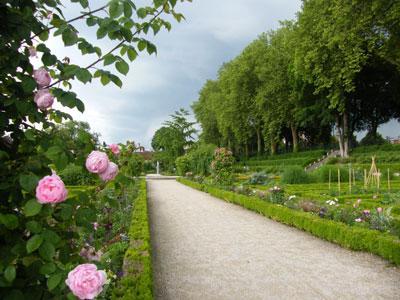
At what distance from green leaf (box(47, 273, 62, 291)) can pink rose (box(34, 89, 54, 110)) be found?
2.34 ft

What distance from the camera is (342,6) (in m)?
18.3

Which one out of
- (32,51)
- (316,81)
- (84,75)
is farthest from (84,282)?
(316,81)

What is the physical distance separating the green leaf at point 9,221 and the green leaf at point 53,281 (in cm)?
24

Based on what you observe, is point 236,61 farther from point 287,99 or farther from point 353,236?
point 353,236

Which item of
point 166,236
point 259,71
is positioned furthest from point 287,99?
point 166,236

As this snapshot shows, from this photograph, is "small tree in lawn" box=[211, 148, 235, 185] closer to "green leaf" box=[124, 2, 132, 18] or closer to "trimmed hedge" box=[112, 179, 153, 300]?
"trimmed hedge" box=[112, 179, 153, 300]

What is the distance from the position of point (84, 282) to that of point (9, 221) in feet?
1.21

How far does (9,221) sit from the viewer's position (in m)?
1.49

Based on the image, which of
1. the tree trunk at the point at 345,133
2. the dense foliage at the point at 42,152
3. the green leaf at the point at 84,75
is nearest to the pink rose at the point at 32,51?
the dense foliage at the point at 42,152

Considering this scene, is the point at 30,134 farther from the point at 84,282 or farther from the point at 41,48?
the point at 84,282

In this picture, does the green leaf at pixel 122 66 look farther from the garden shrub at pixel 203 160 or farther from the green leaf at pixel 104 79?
the garden shrub at pixel 203 160

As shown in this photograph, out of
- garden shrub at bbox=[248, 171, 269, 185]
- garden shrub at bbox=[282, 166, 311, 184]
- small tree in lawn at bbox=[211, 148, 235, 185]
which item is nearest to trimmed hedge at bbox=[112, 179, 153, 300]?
small tree in lawn at bbox=[211, 148, 235, 185]

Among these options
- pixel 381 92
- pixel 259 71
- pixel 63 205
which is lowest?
pixel 63 205

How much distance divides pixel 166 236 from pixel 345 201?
5704 mm
